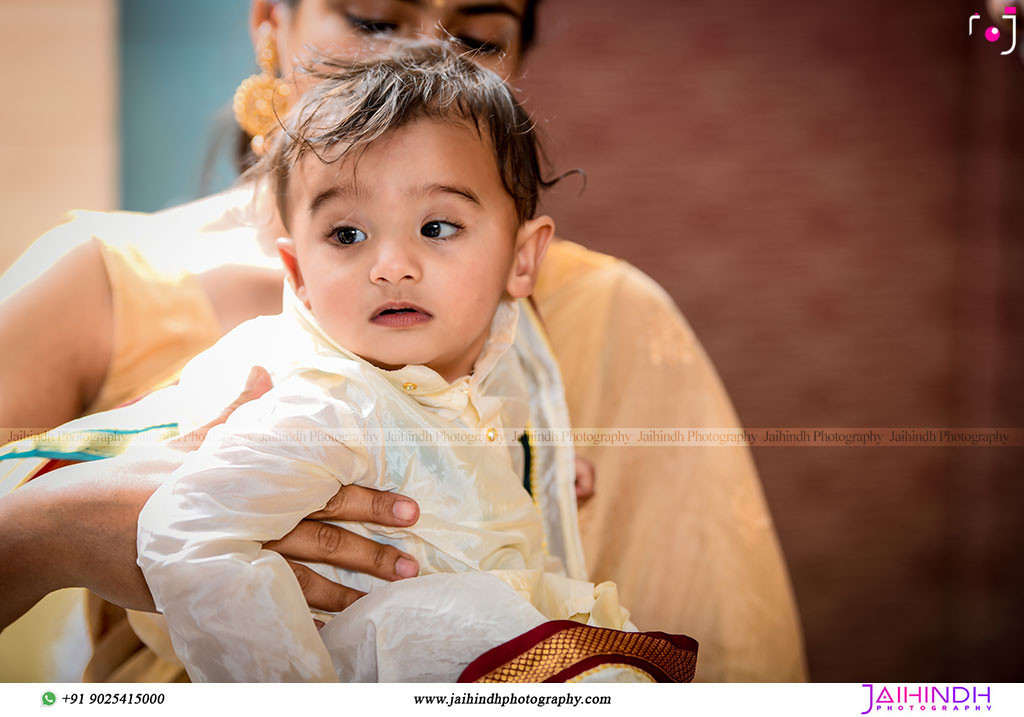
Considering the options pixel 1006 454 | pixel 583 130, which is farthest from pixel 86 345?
→ pixel 1006 454

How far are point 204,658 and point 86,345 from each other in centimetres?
30

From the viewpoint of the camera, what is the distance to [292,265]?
0.63m

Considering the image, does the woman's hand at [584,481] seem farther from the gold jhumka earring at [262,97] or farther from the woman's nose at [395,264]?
the gold jhumka earring at [262,97]

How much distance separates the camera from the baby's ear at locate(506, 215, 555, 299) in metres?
0.66

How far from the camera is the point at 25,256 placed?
695 millimetres

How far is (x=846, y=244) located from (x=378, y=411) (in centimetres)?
63

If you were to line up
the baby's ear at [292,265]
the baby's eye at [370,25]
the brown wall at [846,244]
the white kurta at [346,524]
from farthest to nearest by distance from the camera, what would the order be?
the brown wall at [846,244], the baby's eye at [370,25], the baby's ear at [292,265], the white kurta at [346,524]

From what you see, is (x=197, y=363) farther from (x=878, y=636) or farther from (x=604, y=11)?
(x=878, y=636)

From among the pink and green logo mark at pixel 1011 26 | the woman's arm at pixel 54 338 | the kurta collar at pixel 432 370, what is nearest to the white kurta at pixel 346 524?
the kurta collar at pixel 432 370

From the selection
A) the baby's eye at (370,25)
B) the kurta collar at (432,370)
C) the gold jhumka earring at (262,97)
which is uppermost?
the baby's eye at (370,25)

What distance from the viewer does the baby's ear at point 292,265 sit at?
0.62m

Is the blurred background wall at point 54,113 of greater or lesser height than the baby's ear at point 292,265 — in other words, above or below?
above
